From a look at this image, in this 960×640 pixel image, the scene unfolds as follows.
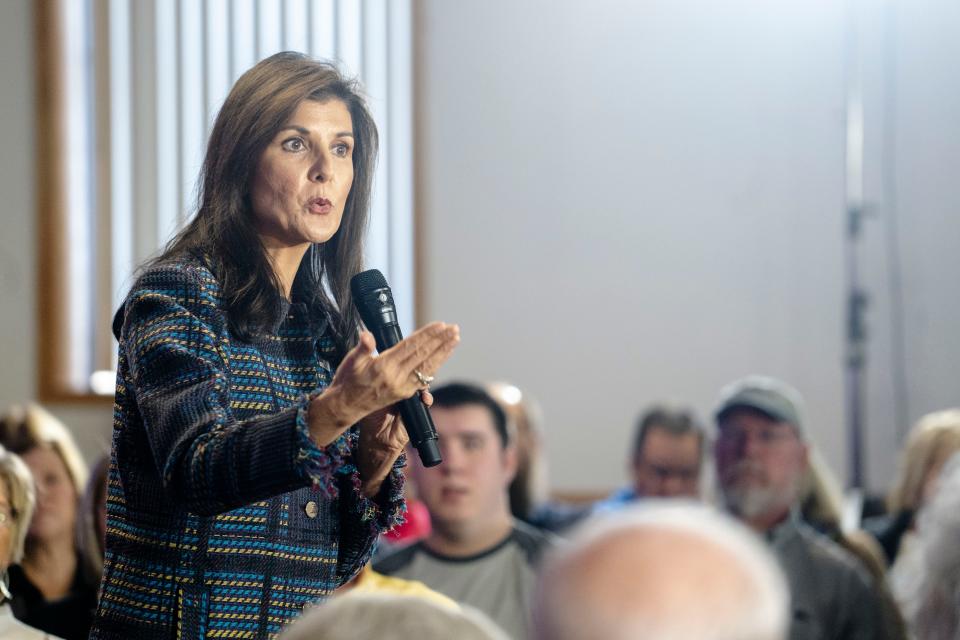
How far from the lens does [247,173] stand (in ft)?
4.62

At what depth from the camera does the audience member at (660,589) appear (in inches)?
24.2

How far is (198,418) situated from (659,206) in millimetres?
4649

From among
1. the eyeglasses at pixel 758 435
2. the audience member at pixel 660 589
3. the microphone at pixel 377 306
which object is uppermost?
the microphone at pixel 377 306

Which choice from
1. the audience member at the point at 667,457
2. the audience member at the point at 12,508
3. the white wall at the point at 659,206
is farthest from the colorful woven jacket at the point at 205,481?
the white wall at the point at 659,206

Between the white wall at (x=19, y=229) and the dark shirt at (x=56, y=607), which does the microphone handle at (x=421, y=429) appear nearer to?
the dark shirt at (x=56, y=607)

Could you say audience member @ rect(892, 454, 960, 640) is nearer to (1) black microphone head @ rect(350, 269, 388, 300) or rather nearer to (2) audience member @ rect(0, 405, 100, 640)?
(1) black microphone head @ rect(350, 269, 388, 300)

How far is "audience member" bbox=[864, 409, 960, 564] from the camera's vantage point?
149 inches

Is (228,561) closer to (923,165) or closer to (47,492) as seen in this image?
(47,492)

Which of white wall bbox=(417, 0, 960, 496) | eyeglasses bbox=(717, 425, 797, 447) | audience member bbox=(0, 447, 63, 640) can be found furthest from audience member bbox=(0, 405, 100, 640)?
white wall bbox=(417, 0, 960, 496)

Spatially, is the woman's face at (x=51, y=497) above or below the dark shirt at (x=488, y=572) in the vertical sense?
above

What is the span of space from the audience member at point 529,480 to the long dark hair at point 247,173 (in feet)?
7.57

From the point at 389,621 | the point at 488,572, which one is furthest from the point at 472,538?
the point at 389,621

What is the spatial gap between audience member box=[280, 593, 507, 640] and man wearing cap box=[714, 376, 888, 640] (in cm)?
237

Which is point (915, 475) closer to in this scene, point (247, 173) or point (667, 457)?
point (667, 457)
